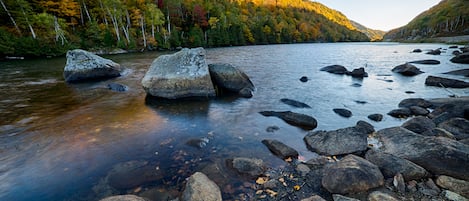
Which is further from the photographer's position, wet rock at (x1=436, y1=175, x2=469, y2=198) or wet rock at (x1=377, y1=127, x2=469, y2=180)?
wet rock at (x1=377, y1=127, x2=469, y2=180)

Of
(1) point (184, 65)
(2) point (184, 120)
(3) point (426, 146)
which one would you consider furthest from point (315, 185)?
(1) point (184, 65)

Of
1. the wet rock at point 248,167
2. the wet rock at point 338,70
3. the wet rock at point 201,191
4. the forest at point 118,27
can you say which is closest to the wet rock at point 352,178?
Result: the wet rock at point 248,167

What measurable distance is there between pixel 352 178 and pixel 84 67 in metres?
19.4

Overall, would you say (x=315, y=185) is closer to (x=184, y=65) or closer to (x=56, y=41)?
(x=184, y=65)

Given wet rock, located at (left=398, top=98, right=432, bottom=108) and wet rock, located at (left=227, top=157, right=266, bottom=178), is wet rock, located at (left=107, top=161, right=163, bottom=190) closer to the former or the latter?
wet rock, located at (left=227, top=157, right=266, bottom=178)

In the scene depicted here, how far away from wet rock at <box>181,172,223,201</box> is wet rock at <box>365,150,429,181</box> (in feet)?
12.1

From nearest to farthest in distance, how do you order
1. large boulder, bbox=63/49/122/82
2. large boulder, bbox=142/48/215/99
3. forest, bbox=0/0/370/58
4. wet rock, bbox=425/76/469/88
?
large boulder, bbox=142/48/215/99 → wet rock, bbox=425/76/469/88 → large boulder, bbox=63/49/122/82 → forest, bbox=0/0/370/58

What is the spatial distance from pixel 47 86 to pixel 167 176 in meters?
15.5

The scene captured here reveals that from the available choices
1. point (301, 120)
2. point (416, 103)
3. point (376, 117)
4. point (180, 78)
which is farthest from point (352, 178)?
point (180, 78)

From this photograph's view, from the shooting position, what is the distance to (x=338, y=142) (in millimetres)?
6465

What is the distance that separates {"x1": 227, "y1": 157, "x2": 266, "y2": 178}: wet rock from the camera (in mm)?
5220

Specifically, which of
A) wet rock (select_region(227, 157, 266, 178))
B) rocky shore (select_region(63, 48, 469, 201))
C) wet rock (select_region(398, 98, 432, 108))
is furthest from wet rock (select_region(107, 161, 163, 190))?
wet rock (select_region(398, 98, 432, 108))

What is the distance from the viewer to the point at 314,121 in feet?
28.4

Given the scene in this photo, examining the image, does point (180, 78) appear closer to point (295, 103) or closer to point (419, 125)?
point (295, 103)
